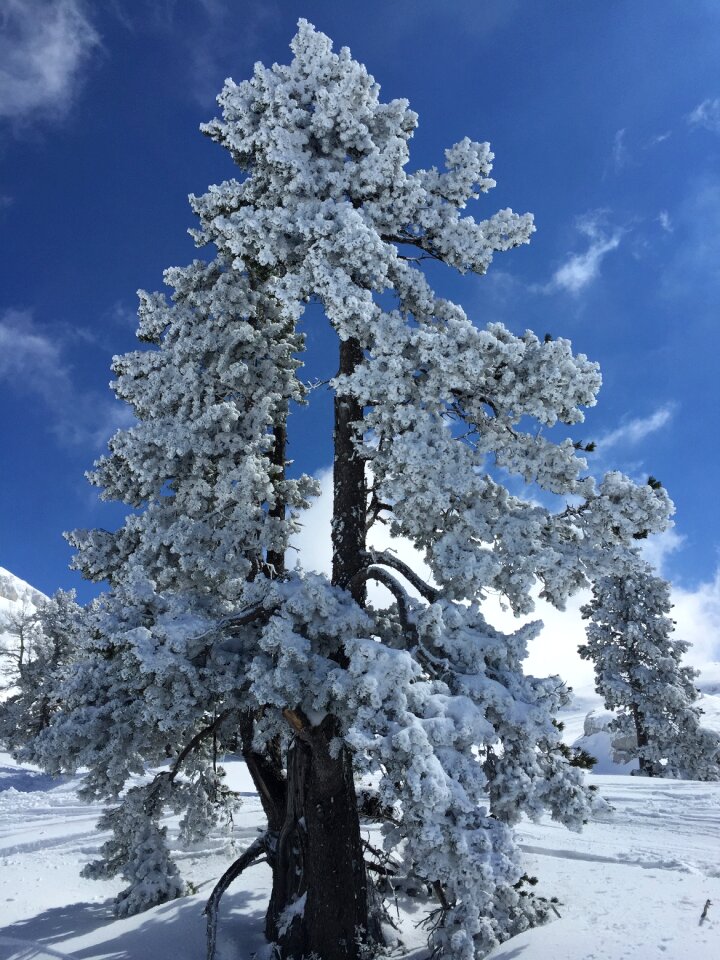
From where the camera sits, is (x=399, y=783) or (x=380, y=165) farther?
(x=380, y=165)

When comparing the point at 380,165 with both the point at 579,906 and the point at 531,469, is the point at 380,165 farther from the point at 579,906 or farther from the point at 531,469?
the point at 579,906

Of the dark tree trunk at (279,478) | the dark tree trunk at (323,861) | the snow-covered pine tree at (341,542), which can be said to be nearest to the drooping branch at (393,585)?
the snow-covered pine tree at (341,542)

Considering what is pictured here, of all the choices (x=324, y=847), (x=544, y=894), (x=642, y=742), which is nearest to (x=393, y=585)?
(x=324, y=847)

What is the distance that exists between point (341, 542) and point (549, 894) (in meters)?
7.22

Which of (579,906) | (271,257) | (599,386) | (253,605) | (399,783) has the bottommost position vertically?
(579,906)

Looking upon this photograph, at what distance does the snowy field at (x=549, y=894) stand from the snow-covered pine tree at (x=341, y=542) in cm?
106

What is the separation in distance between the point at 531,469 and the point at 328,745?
4939 millimetres

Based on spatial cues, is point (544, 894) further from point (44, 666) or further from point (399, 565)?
point (44, 666)

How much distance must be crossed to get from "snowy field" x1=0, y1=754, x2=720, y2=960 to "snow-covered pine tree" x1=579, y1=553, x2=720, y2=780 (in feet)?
24.9

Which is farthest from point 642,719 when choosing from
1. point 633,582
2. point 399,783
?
point 399,783

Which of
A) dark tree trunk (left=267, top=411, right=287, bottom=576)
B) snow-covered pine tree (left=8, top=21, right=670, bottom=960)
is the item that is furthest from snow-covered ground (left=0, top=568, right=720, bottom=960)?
dark tree trunk (left=267, top=411, right=287, bottom=576)

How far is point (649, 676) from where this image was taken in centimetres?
2770

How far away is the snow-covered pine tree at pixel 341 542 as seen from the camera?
23.6ft

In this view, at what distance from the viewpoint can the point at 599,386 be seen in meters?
8.49
